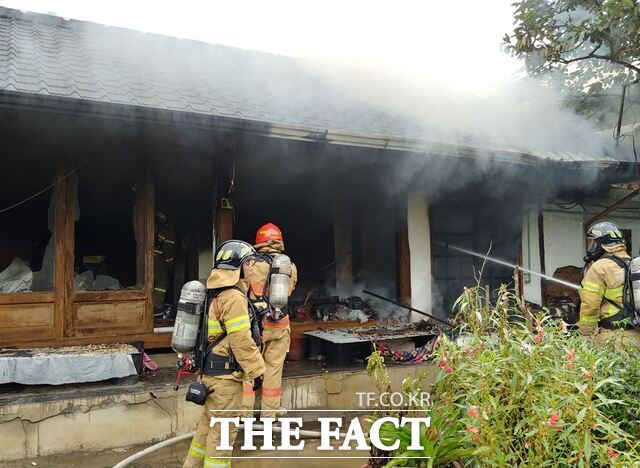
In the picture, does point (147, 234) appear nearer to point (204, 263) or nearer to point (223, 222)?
point (223, 222)

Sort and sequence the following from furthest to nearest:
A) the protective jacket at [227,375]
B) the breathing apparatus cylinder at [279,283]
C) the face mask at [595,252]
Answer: the face mask at [595,252] < the breathing apparatus cylinder at [279,283] < the protective jacket at [227,375]

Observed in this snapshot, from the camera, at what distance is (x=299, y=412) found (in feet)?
19.2

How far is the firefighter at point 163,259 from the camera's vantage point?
945 centimetres

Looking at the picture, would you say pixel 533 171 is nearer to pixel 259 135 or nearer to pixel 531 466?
pixel 259 135

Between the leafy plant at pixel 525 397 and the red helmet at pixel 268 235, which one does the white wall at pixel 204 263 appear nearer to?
the red helmet at pixel 268 235

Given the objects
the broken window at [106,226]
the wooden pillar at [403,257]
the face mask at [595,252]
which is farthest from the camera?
the broken window at [106,226]

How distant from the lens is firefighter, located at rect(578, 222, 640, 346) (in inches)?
213

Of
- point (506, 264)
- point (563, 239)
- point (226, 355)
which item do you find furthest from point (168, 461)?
point (563, 239)

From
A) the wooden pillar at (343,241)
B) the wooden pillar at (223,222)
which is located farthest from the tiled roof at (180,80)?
the wooden pillar at (343,241)

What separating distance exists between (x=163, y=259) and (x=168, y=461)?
18.7 ft

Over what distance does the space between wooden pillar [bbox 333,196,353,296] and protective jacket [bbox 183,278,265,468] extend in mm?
6307

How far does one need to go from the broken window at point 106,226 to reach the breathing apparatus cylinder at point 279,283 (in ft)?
14.1

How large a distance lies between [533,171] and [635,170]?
178cm

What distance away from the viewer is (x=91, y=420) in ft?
16.1
